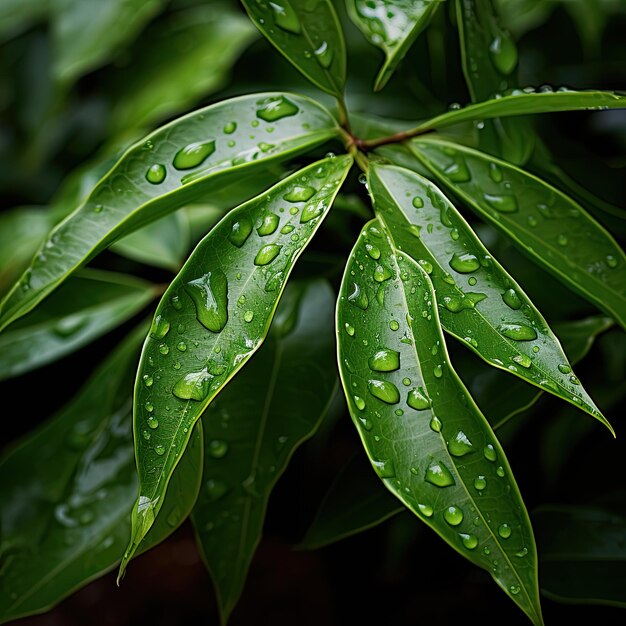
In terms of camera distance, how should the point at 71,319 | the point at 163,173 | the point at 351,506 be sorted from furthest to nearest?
1. the point at 71,319
2. the point at 351,506
3. the point at 163,173

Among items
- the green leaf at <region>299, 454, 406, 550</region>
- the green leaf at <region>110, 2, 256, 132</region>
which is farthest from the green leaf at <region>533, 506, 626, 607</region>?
the green leaf at <region>110, 2, 256, 132</region>

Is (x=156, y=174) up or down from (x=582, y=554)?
up

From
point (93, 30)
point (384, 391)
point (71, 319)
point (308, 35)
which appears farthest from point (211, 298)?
point (93, 30)

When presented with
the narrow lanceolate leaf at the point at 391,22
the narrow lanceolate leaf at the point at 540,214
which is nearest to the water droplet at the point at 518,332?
the narrow lanceolate leaf at the point at 540,214

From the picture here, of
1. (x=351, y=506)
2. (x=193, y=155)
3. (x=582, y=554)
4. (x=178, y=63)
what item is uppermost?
(x=193, y=155)

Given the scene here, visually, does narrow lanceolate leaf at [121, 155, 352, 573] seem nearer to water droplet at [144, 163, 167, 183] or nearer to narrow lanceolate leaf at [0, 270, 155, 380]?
water droplet at [144, 163, 167, 183]

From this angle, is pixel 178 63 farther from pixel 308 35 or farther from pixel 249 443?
pixel 249 443
